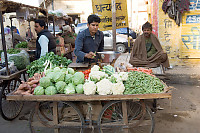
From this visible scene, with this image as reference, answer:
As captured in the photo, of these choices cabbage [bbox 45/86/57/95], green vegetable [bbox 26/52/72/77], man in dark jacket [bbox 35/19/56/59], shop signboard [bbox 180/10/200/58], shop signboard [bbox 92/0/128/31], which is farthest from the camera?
shop signboard [bbox 180/10/200/58]

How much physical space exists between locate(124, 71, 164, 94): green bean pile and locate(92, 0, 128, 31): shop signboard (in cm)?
313

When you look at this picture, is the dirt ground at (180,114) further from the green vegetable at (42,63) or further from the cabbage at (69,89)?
the green vegetable at (42,63)

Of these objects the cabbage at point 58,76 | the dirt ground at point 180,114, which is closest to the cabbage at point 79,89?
the cabbage at point 58,76

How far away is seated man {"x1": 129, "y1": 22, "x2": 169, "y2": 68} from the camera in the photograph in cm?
525

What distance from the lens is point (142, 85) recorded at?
281 centimetres

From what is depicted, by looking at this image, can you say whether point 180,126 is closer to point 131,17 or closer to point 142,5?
point 131,17

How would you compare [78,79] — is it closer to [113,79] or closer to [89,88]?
[89,88]

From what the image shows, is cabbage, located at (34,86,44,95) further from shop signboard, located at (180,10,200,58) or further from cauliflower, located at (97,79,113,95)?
shop signboard, located at (180,10,200,58)

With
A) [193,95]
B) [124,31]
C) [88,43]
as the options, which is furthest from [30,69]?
[124,31]

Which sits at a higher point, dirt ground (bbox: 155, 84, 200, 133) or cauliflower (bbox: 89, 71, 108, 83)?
cauliflower (bbox: 89, 71, 108, 83)

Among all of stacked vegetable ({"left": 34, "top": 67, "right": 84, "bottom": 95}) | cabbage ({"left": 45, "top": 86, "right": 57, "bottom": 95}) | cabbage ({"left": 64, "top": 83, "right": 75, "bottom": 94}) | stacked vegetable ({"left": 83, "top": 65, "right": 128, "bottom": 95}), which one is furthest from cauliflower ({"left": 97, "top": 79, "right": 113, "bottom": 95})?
cabbage ({"left": 45, "top": 86, "right": 57, "bottom": 95})

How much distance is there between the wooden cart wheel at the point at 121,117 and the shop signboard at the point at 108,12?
10.5 feet

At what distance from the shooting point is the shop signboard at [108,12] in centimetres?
558

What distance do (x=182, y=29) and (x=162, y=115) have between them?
424 centimetres
